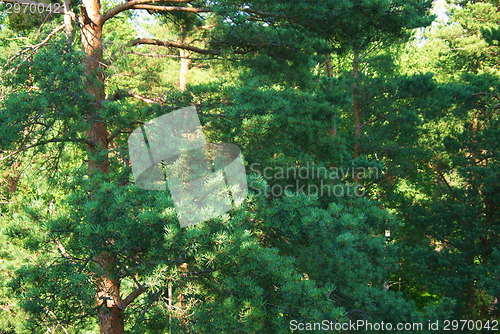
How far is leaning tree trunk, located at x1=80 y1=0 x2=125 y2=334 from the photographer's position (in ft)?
17.6

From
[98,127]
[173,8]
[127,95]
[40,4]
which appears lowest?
[98,127]

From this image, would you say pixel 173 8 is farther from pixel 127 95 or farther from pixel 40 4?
pixel 40 4

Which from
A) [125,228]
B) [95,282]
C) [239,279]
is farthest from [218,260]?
[95,282]

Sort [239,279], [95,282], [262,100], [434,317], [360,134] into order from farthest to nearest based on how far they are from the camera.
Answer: [360,134] → [434,317] → [262,100] → [95,282] → [239,279]

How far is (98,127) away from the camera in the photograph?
20.2 ft

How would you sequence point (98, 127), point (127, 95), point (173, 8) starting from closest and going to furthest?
point (98, 127), point (173, 8), point (127, 95)

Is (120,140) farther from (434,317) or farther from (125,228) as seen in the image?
(434,317)

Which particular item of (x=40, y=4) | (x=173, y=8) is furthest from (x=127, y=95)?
(x=40, y=4)

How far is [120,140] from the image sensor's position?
23.7ft

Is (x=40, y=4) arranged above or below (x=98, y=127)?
above

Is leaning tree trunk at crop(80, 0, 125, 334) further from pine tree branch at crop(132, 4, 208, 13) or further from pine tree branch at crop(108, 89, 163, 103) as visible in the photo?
pine tree branch at crop(132, 4, 208, 13)

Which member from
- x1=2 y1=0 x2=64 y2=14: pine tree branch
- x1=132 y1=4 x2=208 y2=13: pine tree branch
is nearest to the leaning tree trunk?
x1=2 y1=0 x2=64 y2=14: pine tree branch

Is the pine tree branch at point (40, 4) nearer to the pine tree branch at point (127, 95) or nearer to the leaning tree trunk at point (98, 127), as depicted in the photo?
the leaning tree trunk at point (98, 127)

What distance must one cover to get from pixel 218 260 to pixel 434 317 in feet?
16.2
